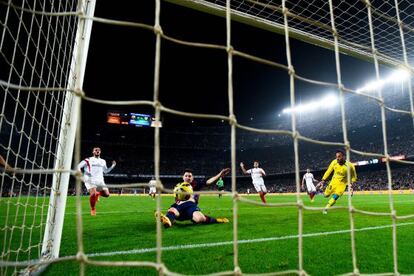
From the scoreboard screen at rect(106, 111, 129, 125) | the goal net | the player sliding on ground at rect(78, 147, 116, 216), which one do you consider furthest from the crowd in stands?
the goal net

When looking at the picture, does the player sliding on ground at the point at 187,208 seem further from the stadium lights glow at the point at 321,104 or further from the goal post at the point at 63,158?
the stadium lights glow at the point at 321,104

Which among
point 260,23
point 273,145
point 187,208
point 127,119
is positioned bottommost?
point 187,208

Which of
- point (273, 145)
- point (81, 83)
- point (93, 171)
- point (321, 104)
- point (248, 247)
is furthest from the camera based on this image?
point (273, 145)

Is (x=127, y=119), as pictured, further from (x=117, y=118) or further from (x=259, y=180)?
(x=259, y=180)

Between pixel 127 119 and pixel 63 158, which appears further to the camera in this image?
pixel 127 119

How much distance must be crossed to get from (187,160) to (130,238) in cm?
3762

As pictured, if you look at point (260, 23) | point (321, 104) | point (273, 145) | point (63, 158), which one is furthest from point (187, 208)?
point (273, 145)

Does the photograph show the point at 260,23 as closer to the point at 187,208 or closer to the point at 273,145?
the point at 187,208

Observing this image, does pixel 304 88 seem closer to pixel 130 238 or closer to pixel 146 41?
pixel 146 41

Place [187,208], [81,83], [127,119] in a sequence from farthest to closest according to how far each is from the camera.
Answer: [127,119] < [187,208] < [81,83]

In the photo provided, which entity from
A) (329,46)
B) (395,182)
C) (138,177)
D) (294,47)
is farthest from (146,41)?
(395,182)

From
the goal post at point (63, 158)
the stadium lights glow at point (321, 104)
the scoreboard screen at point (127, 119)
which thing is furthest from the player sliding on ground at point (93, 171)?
the stadium lights glow at point (321, 104)

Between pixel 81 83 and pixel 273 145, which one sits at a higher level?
pixel 273 145

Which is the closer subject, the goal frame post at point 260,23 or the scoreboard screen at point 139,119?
the goal frame post at point 260,23
